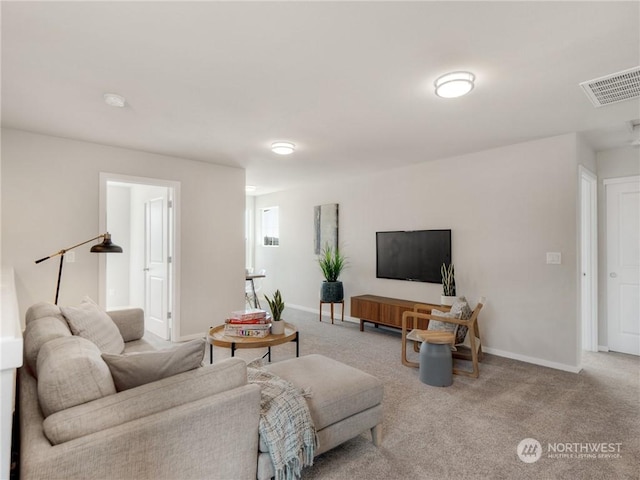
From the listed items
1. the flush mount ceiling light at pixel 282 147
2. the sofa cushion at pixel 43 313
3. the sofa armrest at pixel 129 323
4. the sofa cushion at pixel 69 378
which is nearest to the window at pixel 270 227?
the flush mount ceiling light at pixel 282 147

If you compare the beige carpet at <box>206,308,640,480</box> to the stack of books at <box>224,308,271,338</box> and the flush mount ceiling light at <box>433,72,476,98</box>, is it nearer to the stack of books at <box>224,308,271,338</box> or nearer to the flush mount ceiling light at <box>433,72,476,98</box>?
the stack of books at <box>224,308,271,338</box>

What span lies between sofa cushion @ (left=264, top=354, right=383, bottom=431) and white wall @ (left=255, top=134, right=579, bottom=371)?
2.50 metres

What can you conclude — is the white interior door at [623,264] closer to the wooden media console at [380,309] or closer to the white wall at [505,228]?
the white wall at [505,228]

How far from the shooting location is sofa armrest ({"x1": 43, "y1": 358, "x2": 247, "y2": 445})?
1.15 meters

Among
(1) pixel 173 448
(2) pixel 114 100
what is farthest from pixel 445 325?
(2) pixel 114 100

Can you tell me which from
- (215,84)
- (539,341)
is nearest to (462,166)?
(539,341)

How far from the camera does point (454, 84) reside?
7.59 feet

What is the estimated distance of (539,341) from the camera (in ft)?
12.0

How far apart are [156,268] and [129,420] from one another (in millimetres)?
3882

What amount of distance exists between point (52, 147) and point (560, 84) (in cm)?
466

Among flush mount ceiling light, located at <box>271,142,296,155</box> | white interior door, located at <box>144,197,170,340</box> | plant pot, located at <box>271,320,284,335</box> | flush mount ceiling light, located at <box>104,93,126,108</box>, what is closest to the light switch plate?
plant pot, located at <box>271,320,284,335</box>

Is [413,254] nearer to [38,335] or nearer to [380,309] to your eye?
[380,309]

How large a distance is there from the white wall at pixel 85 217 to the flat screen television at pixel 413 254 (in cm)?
221

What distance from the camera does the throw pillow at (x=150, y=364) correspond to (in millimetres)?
1422
